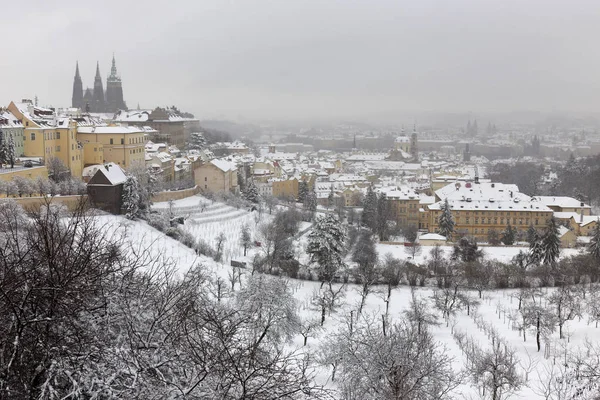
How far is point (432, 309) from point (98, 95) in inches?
2049

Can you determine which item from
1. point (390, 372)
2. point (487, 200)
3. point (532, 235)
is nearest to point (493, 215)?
point (487, 200)

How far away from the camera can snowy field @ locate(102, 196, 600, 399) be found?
12992mm

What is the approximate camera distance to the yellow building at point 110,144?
27547 mm

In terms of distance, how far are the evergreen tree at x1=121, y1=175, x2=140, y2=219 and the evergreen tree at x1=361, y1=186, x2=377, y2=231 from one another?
13254mm

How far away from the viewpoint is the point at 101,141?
27.9 m

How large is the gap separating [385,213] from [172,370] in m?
29.8

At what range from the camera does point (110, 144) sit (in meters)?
28.2

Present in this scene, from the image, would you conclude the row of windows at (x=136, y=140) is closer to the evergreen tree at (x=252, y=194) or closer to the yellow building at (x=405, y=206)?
the evergreen tree at (x=252, y=194)

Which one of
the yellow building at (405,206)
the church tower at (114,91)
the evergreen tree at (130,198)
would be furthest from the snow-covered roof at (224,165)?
the church tower at (114,91)

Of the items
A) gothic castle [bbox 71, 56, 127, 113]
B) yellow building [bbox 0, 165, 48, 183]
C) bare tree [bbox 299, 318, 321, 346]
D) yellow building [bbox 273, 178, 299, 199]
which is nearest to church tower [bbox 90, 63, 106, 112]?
gothic castle [bbox 71, 56, 127, 113]

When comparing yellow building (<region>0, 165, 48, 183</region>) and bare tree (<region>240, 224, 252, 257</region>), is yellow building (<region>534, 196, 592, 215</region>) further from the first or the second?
yellow building (<region>0, 165, 48, 183</region>)

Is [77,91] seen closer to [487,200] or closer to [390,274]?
[487,200]

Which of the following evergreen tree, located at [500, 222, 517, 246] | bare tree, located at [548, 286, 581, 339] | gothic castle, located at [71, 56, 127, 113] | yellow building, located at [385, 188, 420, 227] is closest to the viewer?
bare tree, located at [548, 286, 581, 339]

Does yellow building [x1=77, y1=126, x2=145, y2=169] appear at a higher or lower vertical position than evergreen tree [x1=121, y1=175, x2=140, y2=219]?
higher
